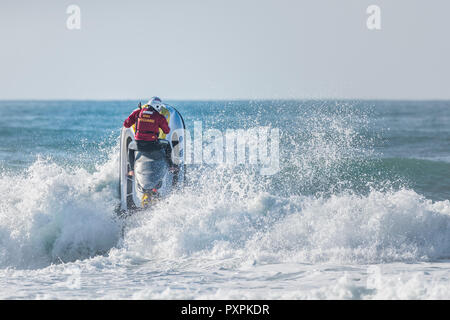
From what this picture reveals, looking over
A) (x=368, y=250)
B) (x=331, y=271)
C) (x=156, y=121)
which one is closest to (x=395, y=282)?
(x=331, y=271)

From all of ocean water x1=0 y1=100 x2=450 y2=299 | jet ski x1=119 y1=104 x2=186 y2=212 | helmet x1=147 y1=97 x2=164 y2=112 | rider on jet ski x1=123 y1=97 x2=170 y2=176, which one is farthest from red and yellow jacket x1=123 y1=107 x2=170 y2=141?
ocean water x1=0 y1=100 x2=450 y2=299

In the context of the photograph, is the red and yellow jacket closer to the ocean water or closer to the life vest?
the life vest

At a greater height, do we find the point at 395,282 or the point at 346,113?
the point at 346,113

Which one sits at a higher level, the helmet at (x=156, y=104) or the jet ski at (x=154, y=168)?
the helmet at (x=156, y=104)

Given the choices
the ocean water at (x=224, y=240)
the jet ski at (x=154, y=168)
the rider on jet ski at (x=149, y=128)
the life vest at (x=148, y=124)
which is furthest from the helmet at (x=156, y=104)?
the ocean water at (x=224, y=240)

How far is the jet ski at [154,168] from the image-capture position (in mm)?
8258

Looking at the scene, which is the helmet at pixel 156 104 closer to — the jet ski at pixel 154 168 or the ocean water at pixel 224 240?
the jet ski at pixel 154 168

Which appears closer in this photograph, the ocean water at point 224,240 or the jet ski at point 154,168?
the ocean water at point 224,240

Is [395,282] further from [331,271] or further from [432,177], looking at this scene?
[432,177]

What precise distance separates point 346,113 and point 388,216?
7.51 m

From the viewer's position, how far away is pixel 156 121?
849cm

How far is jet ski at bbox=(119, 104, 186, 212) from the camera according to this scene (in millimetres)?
8258
